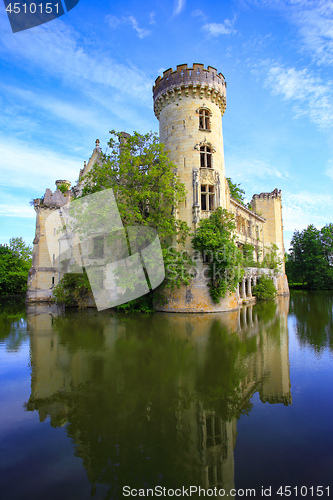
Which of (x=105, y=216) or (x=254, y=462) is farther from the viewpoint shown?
(x=105, y=216)

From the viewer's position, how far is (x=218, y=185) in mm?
23047

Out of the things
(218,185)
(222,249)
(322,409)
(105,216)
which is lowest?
(322,409)

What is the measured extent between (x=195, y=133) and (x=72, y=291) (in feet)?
56.2

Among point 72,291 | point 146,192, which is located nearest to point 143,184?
point 146,192

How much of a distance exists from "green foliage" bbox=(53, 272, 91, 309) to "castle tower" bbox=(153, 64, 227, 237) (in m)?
10.8

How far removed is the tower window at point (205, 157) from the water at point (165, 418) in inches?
591

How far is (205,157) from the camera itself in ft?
75.4

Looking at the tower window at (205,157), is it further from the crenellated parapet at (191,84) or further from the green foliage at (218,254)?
the green foliage at (218,254)

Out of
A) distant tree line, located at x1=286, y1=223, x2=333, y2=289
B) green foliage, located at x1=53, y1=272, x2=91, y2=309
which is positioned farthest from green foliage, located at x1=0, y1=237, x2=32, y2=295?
distant tree line, located at x1=286, y1=223, x2=333, y2=289

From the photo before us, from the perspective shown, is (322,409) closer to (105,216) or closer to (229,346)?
(229,346)

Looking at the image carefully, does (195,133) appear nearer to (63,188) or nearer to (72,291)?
(72,291)

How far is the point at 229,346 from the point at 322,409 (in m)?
5.16

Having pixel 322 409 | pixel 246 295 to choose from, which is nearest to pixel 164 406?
pixel 322 409

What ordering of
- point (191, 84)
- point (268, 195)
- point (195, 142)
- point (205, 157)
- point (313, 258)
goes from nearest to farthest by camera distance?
point (191, 84)
point (195, 142)
point (205, 157)
point (268, 195)
point (313, 258)
